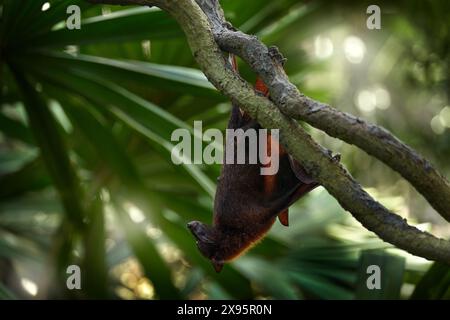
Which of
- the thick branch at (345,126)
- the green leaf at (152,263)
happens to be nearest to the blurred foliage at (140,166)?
the green leaf at (152,263)

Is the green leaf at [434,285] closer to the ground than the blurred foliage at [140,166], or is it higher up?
closer to the ground

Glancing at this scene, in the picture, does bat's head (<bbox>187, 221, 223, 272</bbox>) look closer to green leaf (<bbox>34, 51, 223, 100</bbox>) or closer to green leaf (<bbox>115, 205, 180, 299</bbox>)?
green leaf (<bbox>34, 51, 223, 100</bbox>)

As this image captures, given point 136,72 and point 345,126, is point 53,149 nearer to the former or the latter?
point 136,72

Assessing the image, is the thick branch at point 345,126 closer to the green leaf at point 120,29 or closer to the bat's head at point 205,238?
the bat's head at point 205,238

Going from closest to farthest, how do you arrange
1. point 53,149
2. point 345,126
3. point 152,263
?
point 345,126, point 53,149, point 152,263

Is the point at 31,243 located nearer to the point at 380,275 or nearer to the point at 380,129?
the point at 380,275

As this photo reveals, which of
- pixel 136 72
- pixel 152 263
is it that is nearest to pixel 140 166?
pixel 152 263

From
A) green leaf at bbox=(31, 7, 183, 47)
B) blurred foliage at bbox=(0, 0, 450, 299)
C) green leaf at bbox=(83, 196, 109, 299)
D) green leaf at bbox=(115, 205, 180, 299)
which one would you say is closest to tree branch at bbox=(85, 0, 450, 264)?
blurred foliage at bbox=(0, 0, 450, 299)
